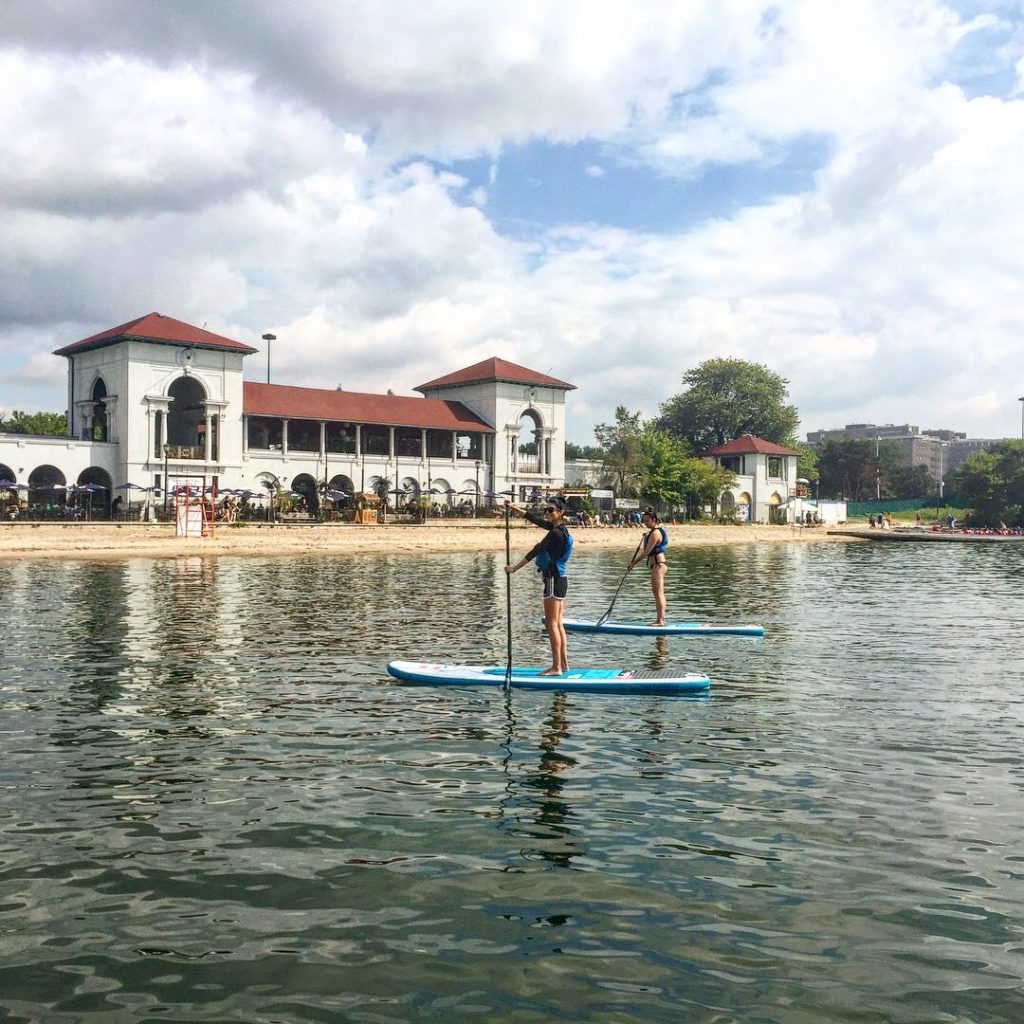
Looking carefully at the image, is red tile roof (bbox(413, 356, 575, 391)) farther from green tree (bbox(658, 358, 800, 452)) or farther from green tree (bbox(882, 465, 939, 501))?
green tree (bbox(882, 465, 939, 501))

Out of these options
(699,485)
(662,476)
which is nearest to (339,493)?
(662,476)

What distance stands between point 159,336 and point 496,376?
28253 mm

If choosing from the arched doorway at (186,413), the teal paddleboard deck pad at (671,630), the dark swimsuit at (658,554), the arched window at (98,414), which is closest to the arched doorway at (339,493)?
the arched doorway at (186,413)

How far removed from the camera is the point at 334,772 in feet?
30.4

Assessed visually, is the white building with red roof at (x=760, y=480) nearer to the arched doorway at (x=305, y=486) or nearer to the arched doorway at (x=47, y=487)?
the arched doorway at (x=305, y=486)

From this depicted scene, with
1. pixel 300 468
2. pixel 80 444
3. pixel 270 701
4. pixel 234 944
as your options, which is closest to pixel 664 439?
pixel 300 468

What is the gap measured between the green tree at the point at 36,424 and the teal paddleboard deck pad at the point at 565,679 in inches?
3632

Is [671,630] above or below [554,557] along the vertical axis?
below

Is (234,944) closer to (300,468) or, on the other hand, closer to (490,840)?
(490,840)

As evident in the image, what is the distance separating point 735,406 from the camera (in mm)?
122312

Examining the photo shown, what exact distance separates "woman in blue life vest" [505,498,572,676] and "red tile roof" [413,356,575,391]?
239 ft

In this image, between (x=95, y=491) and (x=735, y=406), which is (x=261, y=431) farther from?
(x=735, y=406)

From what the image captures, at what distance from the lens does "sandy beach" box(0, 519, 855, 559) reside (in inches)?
1770

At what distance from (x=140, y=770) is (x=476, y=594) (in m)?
18.7
